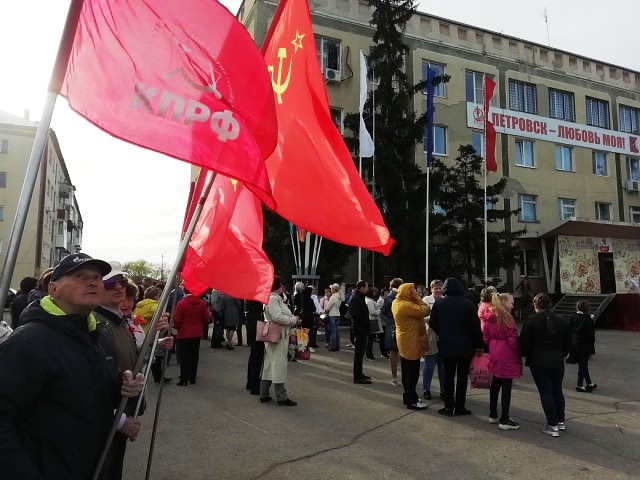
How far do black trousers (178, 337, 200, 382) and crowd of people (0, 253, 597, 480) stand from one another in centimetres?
2

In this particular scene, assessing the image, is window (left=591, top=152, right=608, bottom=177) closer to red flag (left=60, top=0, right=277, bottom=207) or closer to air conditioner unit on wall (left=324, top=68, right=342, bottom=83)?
Answer: air conditioner unit on wall (left=324, top=68, right=342, bottom=83)

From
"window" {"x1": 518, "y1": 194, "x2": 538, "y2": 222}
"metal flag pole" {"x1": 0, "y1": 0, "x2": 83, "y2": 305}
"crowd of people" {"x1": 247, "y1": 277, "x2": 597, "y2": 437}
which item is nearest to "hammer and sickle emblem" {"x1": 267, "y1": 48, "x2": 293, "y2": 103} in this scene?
"metal flag pole" {"x1": 0, "y1": 0, "x2": 83, "y2": 305}

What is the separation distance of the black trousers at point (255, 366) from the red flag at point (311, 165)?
461cm

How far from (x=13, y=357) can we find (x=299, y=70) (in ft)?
10.7

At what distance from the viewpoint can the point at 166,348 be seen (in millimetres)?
4371

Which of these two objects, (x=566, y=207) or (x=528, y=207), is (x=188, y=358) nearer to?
(x=528, y=207)

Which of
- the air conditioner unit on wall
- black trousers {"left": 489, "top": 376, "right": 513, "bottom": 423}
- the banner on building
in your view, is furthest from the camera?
the air conditioner unit on wall

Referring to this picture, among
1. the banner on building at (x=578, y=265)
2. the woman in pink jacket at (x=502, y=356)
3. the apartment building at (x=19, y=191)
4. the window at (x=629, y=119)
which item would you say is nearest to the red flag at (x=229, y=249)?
the woman in pink jacket at (x=502, y=356)

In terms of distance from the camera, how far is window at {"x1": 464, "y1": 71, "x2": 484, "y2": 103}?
29.2m

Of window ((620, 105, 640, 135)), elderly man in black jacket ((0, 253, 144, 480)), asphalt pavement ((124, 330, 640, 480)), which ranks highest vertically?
window ((620, 105, 640, 135))

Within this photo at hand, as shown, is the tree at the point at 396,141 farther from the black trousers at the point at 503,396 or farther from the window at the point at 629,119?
the window at the point at 629,119

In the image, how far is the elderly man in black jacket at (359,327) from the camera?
29.6 ft

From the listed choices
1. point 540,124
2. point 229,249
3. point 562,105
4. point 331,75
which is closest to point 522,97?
point 540,124

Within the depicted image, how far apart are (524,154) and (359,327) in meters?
25.4
